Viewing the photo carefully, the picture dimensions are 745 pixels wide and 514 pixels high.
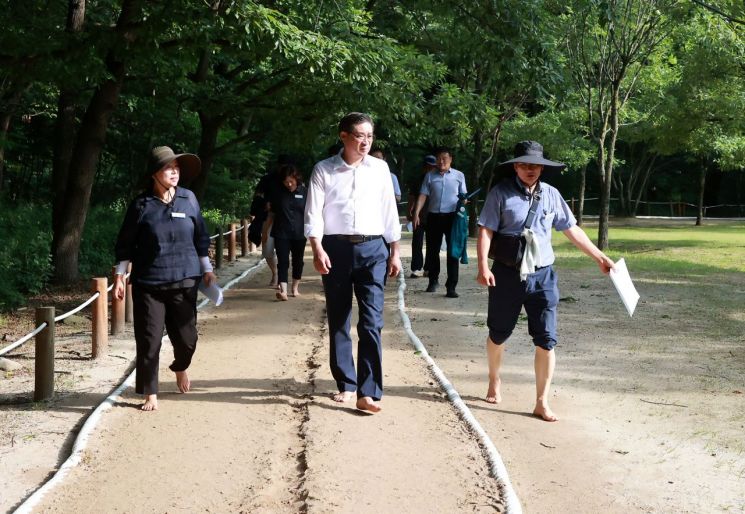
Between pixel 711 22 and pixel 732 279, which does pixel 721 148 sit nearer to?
pixel 711 22

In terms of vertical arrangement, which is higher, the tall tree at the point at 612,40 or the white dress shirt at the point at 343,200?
the tall tree at the point at 612,40

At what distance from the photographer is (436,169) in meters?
12.8

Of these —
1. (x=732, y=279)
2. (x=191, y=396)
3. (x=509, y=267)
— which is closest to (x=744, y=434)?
(x=509, y=267)

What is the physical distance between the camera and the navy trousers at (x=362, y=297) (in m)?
6.18

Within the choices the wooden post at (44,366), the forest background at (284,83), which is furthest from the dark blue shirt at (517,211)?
the forest background at (284,83)

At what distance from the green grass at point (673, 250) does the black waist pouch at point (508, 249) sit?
11.1 meters

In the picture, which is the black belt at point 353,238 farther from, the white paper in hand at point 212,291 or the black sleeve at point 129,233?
the black sleeve at point 129,233

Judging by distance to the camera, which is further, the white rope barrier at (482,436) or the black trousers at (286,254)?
the black trousers at (286,254)

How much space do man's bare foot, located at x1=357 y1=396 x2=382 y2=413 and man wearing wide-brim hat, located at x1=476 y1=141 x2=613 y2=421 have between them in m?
1.02

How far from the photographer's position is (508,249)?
6164mm

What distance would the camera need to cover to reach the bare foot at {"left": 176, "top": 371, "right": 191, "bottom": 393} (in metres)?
6.73

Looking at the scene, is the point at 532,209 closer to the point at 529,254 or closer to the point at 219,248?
the point at 529,254

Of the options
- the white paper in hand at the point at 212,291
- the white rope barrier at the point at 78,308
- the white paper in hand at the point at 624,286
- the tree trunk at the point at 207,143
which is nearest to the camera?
the white paper in hand at the point at 624,286

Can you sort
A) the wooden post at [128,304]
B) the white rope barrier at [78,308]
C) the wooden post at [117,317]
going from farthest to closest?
the wooden post at [128,304]
the wooden post at [117,317]
the white rope barrier at [78,308]
